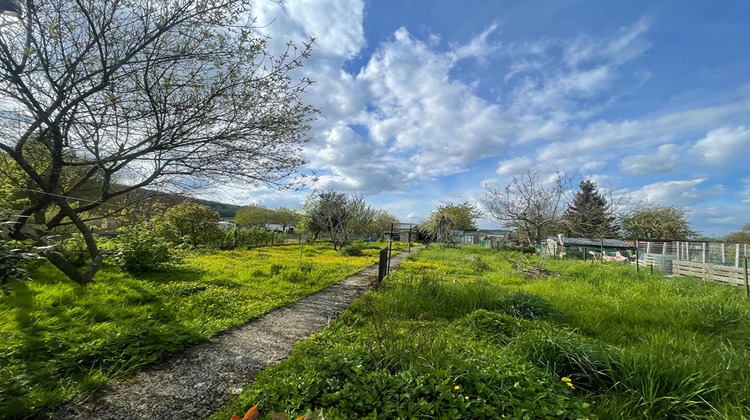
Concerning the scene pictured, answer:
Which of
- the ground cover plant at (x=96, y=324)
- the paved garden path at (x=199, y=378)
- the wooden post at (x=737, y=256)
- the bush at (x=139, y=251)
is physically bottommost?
the paved garden path at (x=199, y=378)

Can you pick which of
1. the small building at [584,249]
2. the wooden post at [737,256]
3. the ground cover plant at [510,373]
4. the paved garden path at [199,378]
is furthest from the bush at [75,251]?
the small building at [584,249]

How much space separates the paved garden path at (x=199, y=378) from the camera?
6.56ft

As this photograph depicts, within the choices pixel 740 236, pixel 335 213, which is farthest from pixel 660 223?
pixel 335 213

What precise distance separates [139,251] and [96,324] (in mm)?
3887

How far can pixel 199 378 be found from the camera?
2.46 meters

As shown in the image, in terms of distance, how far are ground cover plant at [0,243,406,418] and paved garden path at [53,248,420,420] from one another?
187 millimetres

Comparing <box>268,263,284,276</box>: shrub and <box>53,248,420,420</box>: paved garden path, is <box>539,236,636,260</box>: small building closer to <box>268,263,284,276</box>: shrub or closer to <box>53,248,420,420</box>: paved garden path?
<box>268,263,284,276</box>: shrub

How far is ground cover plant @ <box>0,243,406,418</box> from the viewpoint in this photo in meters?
2.14

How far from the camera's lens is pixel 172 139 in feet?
12.3

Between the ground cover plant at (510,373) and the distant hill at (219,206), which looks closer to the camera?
the ground cover plant at (510,373)

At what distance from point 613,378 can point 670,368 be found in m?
0.46

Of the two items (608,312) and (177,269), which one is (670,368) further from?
(177,269)

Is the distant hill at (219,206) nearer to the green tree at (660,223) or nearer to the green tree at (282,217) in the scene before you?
the green tree at (282,217)

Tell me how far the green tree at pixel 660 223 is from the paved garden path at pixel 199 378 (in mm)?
34370
